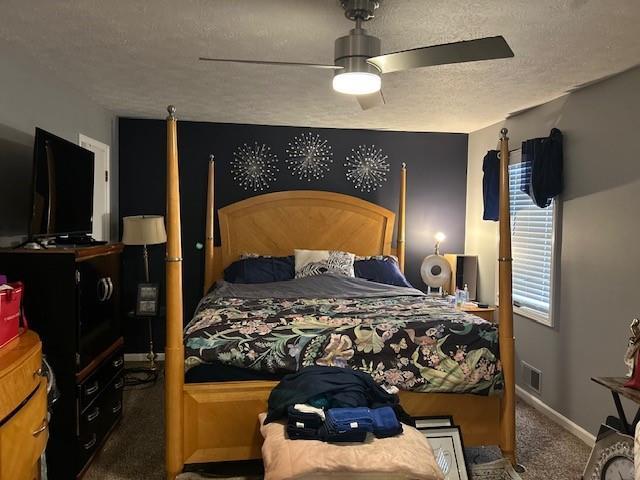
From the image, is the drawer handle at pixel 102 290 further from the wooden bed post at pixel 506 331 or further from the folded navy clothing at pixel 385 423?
the wooden bed post at pixel 506 331

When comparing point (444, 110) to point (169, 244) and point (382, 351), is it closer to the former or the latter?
point (382, 351)

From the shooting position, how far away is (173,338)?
2.56 m

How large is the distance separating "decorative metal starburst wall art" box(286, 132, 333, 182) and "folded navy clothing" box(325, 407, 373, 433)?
315cm

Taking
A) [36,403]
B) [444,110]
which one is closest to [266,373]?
[36,403]

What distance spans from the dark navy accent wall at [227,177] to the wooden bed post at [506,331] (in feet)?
8.10

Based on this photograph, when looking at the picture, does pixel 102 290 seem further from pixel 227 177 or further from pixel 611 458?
pixel 611 458

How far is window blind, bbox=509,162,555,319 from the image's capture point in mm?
3854

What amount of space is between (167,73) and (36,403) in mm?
2103

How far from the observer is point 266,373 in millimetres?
2697

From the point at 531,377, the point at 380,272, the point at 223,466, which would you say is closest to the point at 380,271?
the point at 380,272

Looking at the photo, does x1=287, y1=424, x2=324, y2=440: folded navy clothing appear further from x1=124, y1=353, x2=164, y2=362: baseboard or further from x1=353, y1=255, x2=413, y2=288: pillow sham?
x1=124, y1=353, x2=164, y2=362: baseboard

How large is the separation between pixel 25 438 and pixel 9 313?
1.61 feet

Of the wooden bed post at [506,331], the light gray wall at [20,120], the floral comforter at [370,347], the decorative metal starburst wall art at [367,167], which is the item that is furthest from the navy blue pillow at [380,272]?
the light gray wall at [20,120]

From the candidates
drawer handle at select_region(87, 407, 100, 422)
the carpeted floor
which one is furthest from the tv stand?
the carpeted floor
